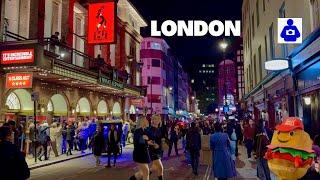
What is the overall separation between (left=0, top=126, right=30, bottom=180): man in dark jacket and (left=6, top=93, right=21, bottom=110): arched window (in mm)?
19135

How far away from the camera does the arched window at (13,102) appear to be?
79.3ft

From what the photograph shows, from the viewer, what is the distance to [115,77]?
122ft

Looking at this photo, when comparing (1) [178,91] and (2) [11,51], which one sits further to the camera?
(1) [178,91]

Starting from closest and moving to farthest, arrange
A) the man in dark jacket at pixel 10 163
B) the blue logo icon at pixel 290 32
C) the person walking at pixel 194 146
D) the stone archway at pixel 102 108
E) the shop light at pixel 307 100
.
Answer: the man in dark jacket at pixel 10 163, the person walking at pixel 194 146, the shop light at pixel 307 100, the blue logo icon at pixel 290 32, the stone archway at pixel 102 108

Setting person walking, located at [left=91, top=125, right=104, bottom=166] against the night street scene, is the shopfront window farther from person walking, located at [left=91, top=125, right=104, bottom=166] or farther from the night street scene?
person walking, located at [left=91, top=125, right=104, bottom=166]

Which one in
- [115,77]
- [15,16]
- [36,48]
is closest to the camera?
[36,48]

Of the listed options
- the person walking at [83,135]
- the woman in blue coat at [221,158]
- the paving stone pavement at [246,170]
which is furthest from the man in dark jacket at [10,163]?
the person walking at [83,135]

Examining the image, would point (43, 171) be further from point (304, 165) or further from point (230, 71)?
point (230, 71)

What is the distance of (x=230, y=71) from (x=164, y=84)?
592 inches

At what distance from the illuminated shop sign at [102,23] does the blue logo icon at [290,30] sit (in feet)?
54.3

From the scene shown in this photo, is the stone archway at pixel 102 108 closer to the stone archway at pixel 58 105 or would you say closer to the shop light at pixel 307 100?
the stone archway at pixel 58 105

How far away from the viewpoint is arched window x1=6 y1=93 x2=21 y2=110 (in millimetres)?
24156

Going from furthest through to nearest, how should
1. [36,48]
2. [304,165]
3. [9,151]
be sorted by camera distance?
1. [36,48]
2. [9,151]
3. [304,165]

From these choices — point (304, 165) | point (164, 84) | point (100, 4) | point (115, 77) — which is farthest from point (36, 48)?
point (164, 84)
